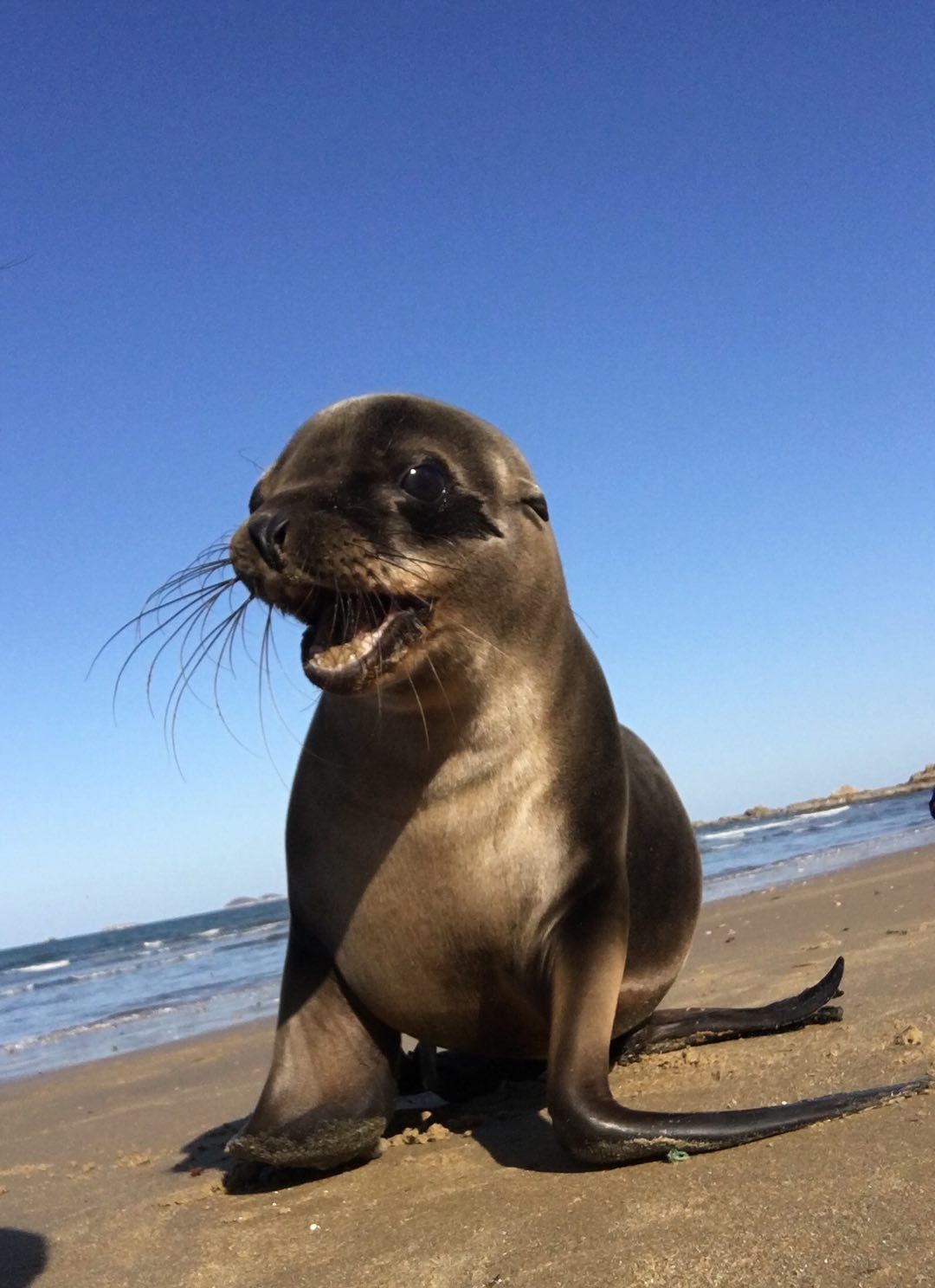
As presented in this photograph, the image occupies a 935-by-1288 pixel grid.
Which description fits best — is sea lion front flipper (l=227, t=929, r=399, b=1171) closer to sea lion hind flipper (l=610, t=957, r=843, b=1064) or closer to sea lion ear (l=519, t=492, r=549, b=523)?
sea lion hind flipper (l=610, t=957, r=843, b=1064)

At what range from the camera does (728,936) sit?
9.23m

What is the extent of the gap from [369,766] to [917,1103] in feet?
5.70

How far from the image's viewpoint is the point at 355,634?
10.9ft

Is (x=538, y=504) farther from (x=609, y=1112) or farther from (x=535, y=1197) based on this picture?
(x=535, y=1197)

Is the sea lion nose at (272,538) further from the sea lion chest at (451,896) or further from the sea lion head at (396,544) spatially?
the sea lion chest at (451,896)

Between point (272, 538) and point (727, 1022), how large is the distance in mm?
2500

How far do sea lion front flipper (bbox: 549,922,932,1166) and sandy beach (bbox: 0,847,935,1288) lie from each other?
0.14ft

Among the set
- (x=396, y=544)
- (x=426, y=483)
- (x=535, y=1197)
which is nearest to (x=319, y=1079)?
(x=535, y=1197)

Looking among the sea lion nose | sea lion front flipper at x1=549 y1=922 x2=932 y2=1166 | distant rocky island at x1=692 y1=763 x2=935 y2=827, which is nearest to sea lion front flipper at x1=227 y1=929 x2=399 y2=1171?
sea lion front flipper at x1=549 y1=922 x2=932 y2=1166

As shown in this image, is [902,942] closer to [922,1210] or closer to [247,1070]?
[247,1070]

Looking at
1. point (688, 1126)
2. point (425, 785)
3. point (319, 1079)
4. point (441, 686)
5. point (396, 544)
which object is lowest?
point (688, 1126)

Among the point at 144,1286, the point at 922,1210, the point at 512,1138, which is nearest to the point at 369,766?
the point at 512,1138

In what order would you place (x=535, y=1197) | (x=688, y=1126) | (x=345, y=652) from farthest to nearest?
1. (x=345, y=652)
2. (x=688, y=1126)
3. (x=535, y=1197)

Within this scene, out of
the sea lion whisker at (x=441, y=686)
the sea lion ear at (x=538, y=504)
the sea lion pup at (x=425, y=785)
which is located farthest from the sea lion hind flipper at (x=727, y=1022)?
the sea lion ear at (x=538, y=504)
